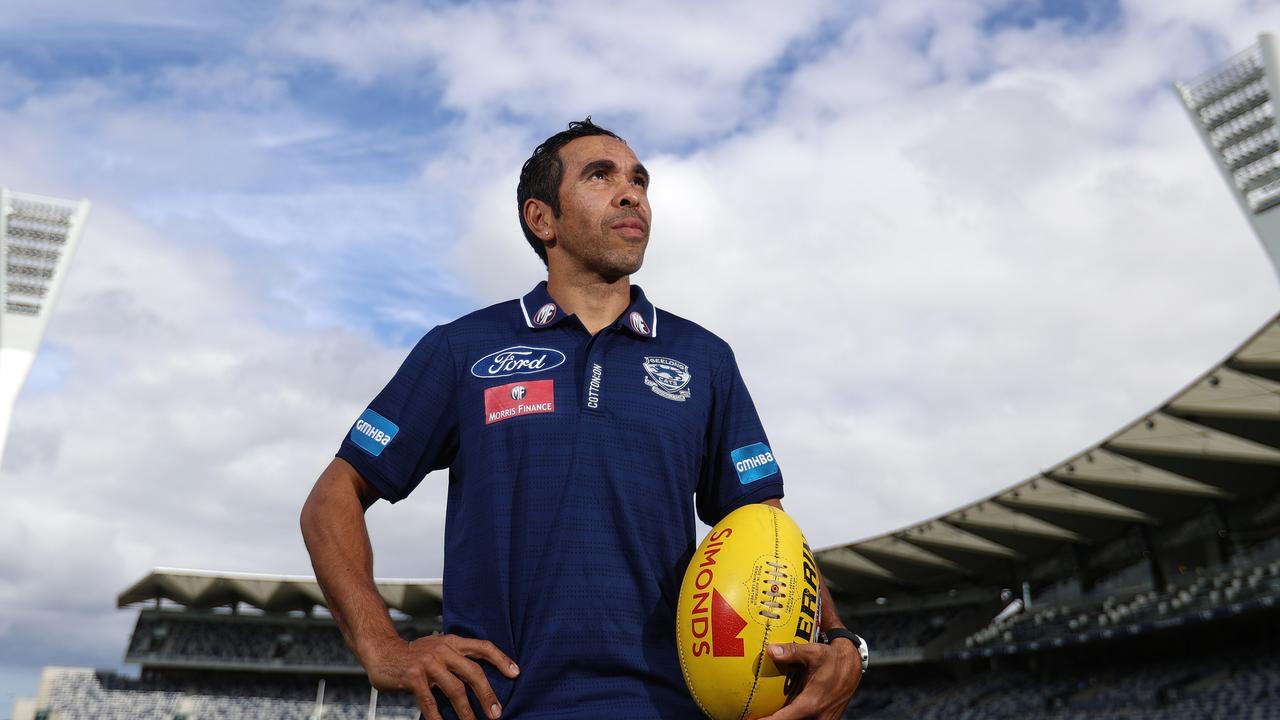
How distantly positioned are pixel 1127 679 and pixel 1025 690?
4.67m

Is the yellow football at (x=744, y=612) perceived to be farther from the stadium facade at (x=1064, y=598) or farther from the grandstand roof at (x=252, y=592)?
the grandstand roof at (x=252, y=592)

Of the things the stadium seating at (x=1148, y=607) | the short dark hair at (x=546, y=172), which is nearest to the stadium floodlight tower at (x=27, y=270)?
the stadium seating at (x=1148, y=607)

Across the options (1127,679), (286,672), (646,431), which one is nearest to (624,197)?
(646,431)

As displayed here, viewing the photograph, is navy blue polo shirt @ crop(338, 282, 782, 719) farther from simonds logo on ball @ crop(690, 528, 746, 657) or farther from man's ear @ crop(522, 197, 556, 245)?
man's ear @ crop(522, 197, 556, 245)

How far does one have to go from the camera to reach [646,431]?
8.96ft

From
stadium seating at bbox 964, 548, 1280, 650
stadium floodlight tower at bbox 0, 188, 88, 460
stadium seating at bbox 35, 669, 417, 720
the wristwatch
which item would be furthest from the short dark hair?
stadium seating at bbox 35, 669, 417, 720

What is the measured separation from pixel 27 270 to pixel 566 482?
155ft

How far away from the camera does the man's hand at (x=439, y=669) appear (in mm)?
2340

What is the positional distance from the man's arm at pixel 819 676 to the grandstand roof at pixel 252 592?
1998 inches

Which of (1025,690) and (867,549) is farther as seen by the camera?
(867,549)

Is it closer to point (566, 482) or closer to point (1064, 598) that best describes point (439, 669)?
point (566, 482)

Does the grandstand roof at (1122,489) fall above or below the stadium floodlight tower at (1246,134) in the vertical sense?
below

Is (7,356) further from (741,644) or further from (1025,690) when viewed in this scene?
(741,644)

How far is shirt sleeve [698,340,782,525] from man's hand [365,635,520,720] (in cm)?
88
